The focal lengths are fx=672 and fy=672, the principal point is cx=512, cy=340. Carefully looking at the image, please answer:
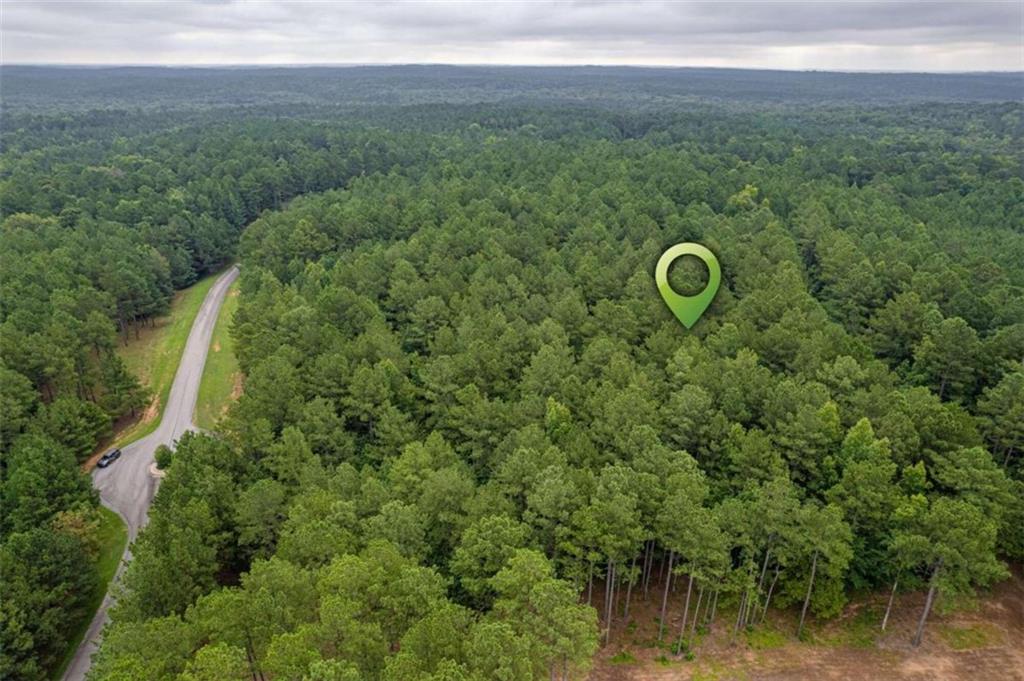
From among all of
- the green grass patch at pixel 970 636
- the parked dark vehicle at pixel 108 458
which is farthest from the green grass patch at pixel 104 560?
the green grass patch at pixel 970 636

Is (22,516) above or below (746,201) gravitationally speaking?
below

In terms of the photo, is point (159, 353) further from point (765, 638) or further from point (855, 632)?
point (855, 632)

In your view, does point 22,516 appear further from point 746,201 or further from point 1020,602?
point 746,201

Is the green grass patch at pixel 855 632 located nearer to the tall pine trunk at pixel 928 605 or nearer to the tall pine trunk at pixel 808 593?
the tall pine trunk at pixel 808 593

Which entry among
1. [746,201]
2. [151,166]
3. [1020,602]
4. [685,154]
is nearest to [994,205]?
[746,201]

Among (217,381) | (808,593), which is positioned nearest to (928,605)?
(808,593)

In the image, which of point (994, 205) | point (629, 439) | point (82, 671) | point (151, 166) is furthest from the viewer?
point (151, 166)

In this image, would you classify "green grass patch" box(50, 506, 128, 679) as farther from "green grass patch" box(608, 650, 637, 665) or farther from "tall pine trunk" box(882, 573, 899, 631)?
"tall pine trunk" box(882, 573, 899, 631)
